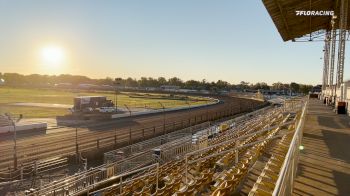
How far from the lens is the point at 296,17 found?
2588cm

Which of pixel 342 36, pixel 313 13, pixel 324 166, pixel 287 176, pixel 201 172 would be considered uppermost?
pixel 313 13

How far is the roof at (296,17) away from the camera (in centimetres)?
2175

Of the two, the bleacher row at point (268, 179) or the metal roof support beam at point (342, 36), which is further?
the metal roof support beam at point (342, 36)

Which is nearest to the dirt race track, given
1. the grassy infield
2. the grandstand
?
the grandstand

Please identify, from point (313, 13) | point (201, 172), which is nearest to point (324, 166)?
point (201, 172)

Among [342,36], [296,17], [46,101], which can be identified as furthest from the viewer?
[46,101]

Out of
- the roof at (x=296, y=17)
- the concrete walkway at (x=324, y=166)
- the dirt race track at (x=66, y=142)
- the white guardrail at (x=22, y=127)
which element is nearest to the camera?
the concrete walkway at (x=324, y=166)

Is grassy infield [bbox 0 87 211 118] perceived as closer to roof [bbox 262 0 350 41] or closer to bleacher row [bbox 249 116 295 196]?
roof [bbox 262 0 350 41]

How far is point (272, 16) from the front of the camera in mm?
23641

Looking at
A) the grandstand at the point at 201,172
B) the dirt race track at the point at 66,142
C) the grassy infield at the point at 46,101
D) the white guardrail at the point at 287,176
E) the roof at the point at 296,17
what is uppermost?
the roof at the point at 296,17

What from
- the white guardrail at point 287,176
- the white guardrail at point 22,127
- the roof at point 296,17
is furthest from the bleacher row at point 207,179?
the white guardrail at point 22,127

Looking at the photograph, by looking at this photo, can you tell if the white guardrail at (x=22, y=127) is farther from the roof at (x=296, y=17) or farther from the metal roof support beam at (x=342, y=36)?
the metal roof support beam at (x=342, y=36)

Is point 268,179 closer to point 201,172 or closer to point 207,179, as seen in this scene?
point 207,179

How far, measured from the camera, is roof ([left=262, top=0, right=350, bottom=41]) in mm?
21750
